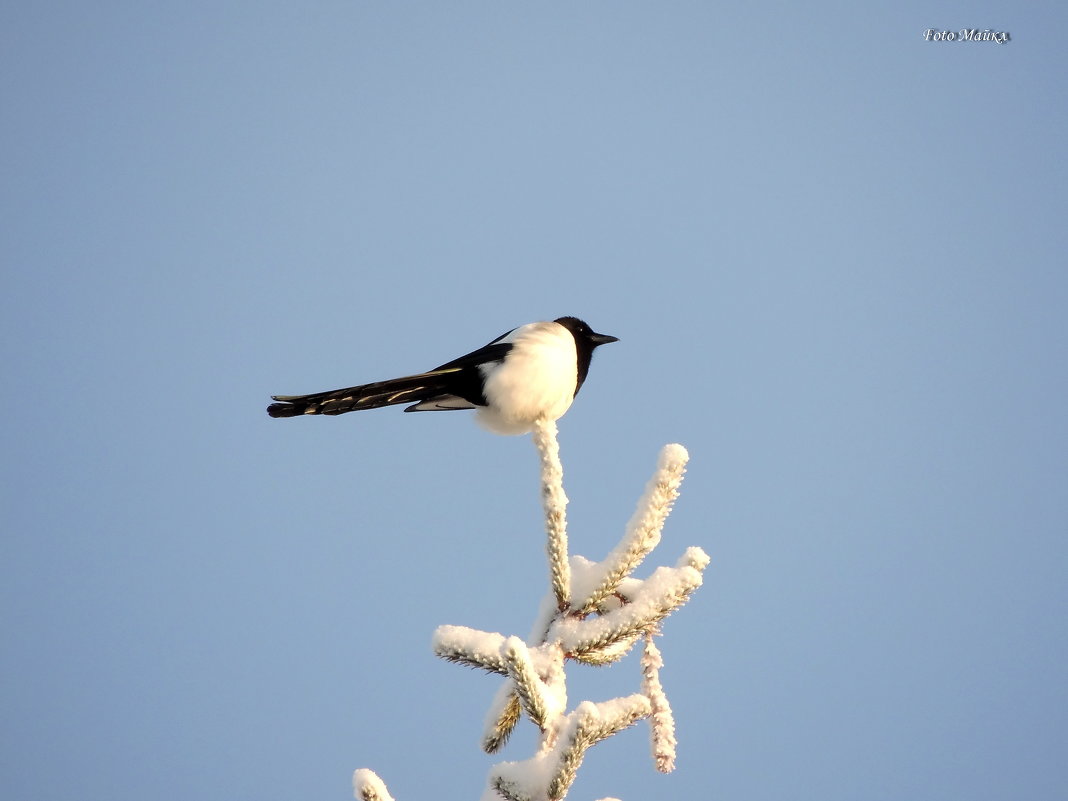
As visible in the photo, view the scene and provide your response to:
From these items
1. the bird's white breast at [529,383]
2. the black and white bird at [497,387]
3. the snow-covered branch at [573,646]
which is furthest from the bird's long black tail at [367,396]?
the snow-covered branch at [573,646]

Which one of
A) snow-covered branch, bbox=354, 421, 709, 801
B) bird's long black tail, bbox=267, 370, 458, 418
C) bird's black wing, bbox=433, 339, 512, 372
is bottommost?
snow-covered branch, bbox=354, 421, 709, 801

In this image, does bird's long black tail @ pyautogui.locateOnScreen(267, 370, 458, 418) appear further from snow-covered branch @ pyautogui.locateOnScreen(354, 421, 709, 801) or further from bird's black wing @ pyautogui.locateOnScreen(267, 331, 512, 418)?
snow-covered branch @ pyautogui.locateOnScreen(354, 421, 709, 801)

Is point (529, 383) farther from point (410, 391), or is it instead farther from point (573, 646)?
point (573, 646)

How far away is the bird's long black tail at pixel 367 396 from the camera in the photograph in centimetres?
332

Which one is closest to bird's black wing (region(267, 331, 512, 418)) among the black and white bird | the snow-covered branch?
the black and white bird

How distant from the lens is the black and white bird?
3469mm

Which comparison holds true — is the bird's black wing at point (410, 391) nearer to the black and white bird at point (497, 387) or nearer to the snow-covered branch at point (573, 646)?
the black and white bird at point (497, 387)

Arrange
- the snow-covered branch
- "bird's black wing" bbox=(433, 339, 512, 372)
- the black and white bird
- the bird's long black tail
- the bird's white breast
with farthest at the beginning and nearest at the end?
"bird's black wing" bbox=(433, 339, 512, 372)
the bird's white breast
the black and white bird
the bird's long black tail
the snow-covered branch

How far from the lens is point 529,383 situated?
359cm

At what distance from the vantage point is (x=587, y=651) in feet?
6.75

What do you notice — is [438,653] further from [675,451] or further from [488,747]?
[675,451]

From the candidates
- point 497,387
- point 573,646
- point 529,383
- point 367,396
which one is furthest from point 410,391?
point 573,646

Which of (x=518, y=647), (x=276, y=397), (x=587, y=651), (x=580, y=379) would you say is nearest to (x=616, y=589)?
(x=587, y=651)

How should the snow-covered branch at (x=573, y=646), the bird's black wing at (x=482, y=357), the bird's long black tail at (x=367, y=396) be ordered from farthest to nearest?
1. the bird's black wing at (x=482, y=357)
2. the bird's long black tail at (x=367, y=396)
3. the snow-covered branch at (x=573, y=646)
